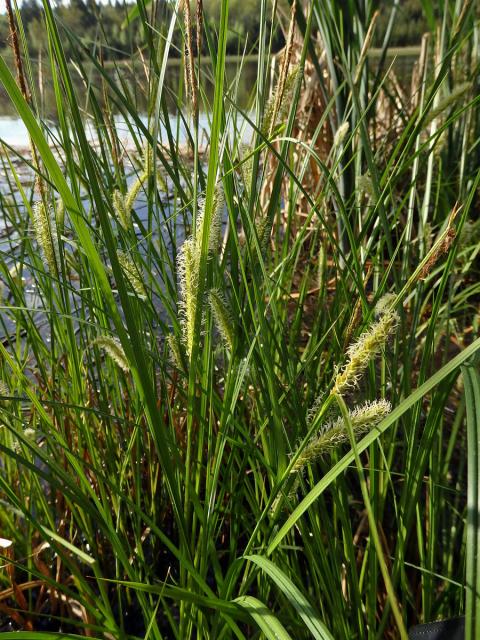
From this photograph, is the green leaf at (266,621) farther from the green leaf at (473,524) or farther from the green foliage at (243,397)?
the green leaf at (473,524)

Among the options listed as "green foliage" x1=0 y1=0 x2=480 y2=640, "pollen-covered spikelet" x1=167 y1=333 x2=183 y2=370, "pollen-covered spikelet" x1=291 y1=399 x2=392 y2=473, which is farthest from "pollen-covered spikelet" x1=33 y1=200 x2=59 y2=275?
"pollen-covered spikelet" x1=291 y1=399 x2=392 y2=473

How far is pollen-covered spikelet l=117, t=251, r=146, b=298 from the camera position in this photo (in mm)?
609

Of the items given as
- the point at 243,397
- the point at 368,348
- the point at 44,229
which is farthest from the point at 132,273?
the point at 368,348

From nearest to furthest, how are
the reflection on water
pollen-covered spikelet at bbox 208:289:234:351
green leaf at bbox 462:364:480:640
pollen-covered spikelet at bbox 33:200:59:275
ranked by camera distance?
green leaf at bbox 462:364:480:640 < pollen-covered spikelet at bbox 208:289:234:351 < pollen-covered spikelet at bbox 33:200:59:275 < the reflection on water

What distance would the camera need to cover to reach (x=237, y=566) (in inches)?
20.1

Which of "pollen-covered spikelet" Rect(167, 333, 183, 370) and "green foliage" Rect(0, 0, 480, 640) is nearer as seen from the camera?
"green foliage" Rect(0, 0, 480, 640)

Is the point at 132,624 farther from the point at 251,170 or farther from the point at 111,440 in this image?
the point at 251,170

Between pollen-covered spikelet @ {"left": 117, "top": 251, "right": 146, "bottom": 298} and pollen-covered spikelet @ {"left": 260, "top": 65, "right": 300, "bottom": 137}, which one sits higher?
pollen-covered spikelet @ {"left": 260, "top": 65, "right": 300, "bottom": 137}

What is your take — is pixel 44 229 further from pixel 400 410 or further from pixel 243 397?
pixel 400 410

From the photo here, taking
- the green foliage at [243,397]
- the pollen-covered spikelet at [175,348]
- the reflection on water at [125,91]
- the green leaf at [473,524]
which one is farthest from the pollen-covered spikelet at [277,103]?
the green leaf at [473,524]

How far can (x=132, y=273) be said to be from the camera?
608 mm

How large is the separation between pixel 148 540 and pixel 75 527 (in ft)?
0.52

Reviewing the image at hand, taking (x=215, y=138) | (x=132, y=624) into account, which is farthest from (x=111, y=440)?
(x=215, y=138)

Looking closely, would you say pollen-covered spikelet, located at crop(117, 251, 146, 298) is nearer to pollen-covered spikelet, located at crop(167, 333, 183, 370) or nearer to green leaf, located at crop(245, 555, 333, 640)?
pollen-covered spikelet, located at crop(167, 333, 183, 370)
